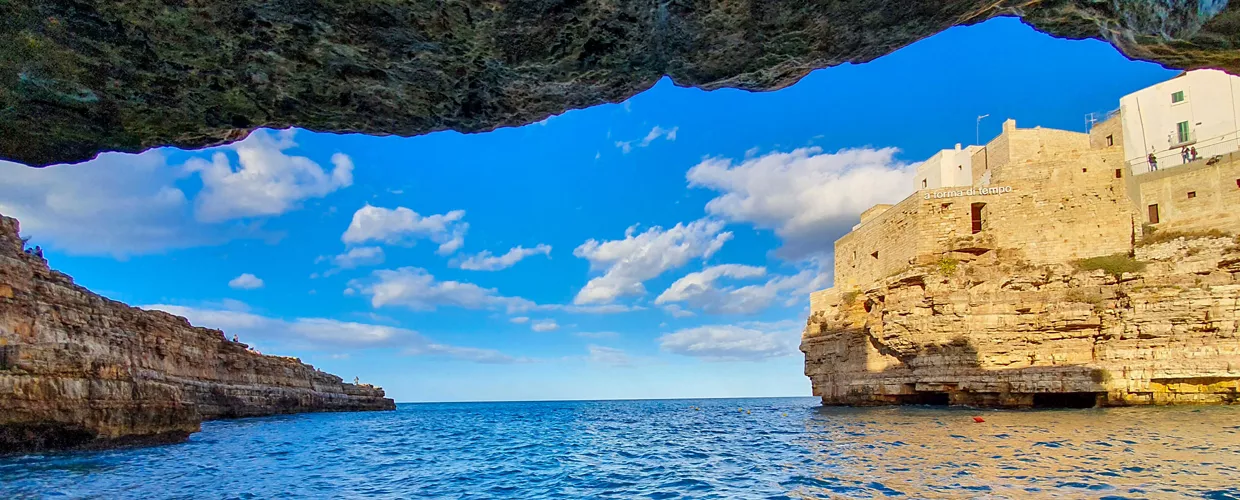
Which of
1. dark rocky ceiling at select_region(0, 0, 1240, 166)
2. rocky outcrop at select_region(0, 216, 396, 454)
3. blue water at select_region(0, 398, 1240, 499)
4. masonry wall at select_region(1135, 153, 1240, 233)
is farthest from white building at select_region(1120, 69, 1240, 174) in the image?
rocky outcrop at select_region(0, 216, 396, 454)

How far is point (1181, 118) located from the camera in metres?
37.3

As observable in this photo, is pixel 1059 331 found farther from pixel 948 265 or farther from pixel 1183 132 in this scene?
pixel 1183 132

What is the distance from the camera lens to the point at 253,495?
11.3m

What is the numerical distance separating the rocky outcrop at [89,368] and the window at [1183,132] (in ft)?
161

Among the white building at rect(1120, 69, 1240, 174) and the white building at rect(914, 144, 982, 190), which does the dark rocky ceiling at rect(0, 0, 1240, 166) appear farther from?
the white building at rect(914, 144, 982, 190)

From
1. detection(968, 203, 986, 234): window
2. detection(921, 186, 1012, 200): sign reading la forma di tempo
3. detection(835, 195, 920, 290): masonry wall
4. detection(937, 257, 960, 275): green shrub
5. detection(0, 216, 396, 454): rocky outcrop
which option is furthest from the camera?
detection(835, 195, 920, 290): masonry wall

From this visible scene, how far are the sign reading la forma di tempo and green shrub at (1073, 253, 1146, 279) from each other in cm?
474

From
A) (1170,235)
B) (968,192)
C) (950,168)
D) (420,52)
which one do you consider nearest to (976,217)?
(968,192)

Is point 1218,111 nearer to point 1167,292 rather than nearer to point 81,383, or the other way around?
point 1167,292

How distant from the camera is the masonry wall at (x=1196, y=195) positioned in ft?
94.7

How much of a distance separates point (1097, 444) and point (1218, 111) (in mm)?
31849

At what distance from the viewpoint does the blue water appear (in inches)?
417

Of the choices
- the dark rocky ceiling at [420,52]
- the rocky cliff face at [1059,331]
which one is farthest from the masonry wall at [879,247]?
the dark rocky ceiling at [420,52]

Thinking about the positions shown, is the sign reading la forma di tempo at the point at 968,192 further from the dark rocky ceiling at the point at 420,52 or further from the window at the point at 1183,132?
the dark rocky ceiling at the point at 420,52
